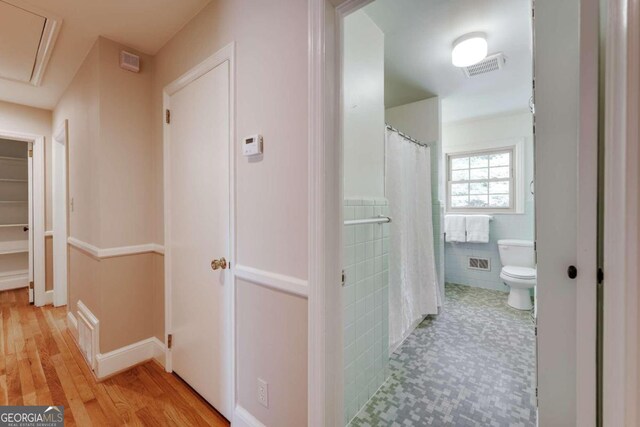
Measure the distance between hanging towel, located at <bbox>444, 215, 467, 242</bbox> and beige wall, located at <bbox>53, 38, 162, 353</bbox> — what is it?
3.67m

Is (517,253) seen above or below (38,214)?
below

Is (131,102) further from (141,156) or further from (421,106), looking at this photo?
(421,106)

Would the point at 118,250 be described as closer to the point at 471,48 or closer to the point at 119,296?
the point at 119,296

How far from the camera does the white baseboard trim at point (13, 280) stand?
3854 millimetres

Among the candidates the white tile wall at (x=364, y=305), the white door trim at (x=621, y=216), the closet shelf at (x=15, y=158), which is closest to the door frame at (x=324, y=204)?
the white tile wall at (x=364, y=305)

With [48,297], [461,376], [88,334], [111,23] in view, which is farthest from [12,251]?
[461,376]

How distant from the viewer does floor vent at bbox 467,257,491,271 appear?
3.84 metres

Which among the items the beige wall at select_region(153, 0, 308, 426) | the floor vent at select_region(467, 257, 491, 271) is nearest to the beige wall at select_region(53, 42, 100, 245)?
the beige wall at select_region(153, 0, 308, 426)

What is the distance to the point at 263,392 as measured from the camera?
130cm

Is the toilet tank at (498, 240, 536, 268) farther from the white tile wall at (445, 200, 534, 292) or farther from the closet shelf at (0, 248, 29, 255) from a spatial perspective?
the closet shelf at (0, 248, 29, 255)

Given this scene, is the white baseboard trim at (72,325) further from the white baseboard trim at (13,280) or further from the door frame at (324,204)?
the door frame at (324,204)

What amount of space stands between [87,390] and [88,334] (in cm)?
43

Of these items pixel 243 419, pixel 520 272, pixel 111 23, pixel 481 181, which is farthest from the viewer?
pixel 481 181

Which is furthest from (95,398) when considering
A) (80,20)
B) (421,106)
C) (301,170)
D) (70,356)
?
(421,106)
